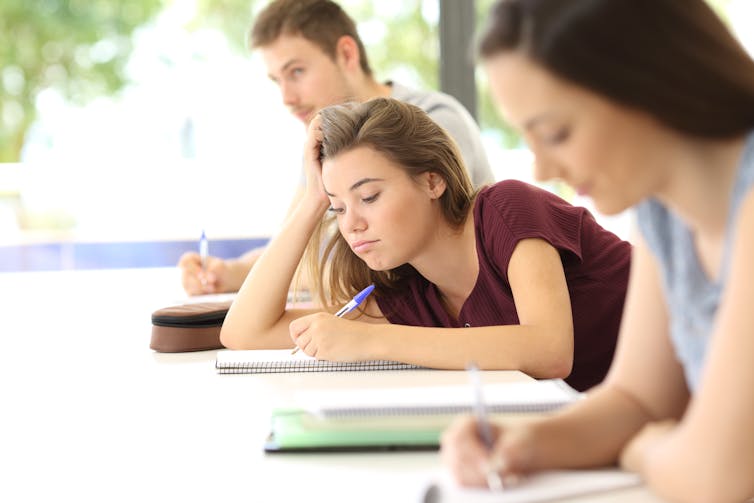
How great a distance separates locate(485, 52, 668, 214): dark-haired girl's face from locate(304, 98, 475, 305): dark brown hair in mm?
978

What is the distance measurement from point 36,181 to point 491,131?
8.35 ft

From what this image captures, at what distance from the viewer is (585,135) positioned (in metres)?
0.91

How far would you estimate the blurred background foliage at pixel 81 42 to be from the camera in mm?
5289

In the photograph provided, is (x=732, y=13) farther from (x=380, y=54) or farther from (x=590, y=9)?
(x=590, y=9)

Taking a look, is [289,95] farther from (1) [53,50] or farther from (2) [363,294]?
(1) [53,50]

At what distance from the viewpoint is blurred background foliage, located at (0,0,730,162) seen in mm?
5289

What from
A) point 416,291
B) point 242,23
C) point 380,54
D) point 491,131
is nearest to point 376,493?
point 416,291

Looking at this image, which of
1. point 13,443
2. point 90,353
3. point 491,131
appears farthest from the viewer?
point 491,131

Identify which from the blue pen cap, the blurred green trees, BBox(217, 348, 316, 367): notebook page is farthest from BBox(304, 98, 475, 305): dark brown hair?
the blurred green trees

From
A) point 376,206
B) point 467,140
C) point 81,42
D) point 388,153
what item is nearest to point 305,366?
point 376,206

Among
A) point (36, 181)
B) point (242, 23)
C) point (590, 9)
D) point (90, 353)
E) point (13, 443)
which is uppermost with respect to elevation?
point (242, 23)

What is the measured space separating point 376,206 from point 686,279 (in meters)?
0.94

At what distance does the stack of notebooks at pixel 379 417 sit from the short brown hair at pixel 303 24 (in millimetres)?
1931

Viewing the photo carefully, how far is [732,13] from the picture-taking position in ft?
17.4
